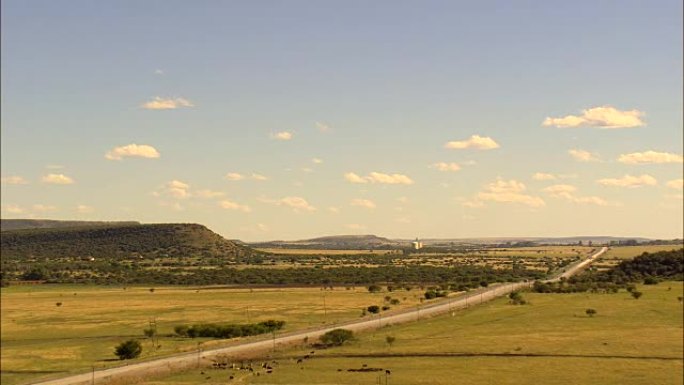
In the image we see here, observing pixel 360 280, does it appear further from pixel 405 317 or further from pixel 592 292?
pixel 405 317

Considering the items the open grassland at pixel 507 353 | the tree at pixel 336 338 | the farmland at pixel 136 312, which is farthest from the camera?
the farmland at pixel 136 312

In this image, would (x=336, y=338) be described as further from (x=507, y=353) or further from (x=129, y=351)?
(x=129, y=351)

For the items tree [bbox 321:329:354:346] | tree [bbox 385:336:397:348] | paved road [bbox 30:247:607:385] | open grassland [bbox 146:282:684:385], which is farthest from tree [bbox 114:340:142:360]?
tree [bbox 385:336:397:348]

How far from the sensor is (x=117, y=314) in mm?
121438

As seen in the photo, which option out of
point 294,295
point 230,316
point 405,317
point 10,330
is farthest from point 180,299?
point 405,317

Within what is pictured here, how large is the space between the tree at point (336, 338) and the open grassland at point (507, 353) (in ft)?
3.26

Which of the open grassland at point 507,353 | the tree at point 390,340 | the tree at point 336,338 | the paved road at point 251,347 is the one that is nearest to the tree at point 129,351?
the paved road at point 251,347

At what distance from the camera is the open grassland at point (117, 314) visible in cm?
8019

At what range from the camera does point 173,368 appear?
68.0 meters

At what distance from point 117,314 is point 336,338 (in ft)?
182

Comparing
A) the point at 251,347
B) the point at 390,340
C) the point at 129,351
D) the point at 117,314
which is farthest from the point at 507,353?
the point at 117,314

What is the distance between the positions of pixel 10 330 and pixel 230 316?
106 ft

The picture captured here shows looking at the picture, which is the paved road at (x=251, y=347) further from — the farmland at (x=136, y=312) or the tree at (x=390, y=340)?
the tree at (x=390, y=340)

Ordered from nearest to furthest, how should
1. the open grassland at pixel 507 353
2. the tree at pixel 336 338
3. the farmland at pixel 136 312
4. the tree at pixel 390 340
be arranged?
the open grassland at pixel 507 353
the tree at pixel 390 340
the tree at pixel 336 338
the farmland at pixel 136 312
